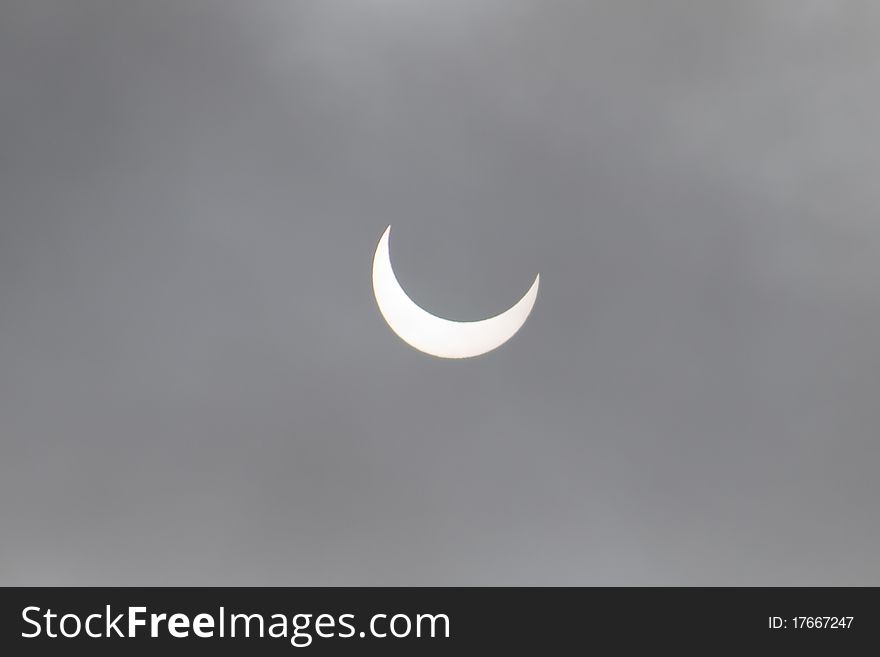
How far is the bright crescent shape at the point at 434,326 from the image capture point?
1236cm

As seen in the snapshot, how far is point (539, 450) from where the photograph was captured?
1694 cm

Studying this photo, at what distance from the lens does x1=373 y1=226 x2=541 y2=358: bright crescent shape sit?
1236cm

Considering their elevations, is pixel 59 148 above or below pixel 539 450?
above

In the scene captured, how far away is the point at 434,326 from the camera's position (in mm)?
12891

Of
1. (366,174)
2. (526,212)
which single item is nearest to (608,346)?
(526,212)
